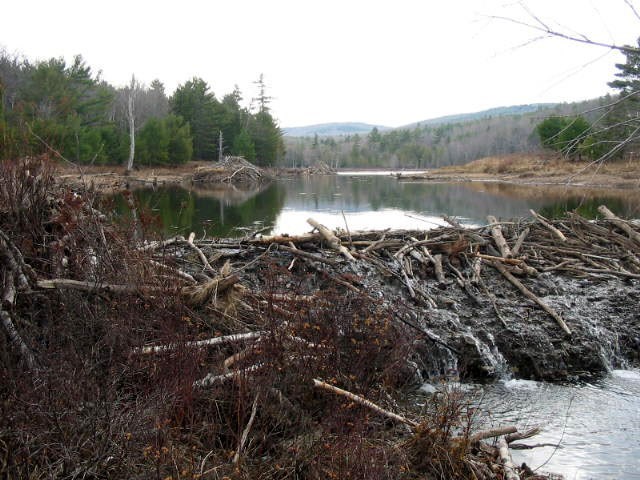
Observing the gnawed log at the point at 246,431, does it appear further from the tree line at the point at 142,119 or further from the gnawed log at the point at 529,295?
the tree line at the point at 142,119

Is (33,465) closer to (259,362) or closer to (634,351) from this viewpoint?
(259,362)

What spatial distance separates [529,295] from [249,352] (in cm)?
495

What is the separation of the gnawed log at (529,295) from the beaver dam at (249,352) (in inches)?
1.9

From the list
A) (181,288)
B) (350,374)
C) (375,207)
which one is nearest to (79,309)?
(181,288)

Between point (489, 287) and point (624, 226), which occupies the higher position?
point (624, 226)

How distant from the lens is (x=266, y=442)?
12.1 feet

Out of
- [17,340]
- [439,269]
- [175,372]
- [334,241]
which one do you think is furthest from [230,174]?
[175,372]

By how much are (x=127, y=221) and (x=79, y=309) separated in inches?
88.5

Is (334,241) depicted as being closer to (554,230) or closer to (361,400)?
(361,400)

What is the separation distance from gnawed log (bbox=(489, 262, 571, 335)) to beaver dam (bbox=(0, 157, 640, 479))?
0.16 ft

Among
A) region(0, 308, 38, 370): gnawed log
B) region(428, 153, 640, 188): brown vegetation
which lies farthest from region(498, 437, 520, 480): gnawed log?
region(428, 153, 640, 188): brown vegetation

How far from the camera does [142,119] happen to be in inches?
2419

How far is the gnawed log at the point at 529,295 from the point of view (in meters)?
6.67

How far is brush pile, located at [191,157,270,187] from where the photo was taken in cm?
4791
